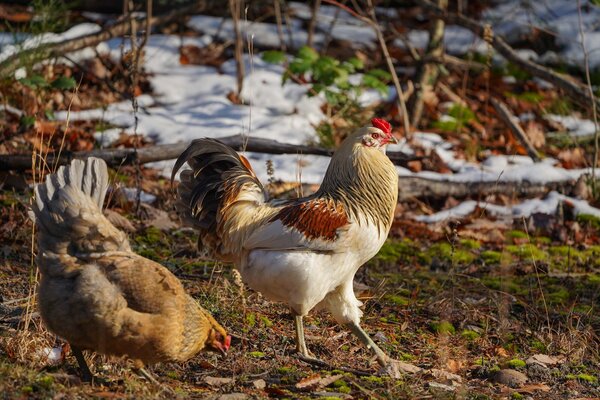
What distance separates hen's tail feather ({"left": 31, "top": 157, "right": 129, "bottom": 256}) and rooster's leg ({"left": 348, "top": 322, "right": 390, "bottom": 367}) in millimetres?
1908

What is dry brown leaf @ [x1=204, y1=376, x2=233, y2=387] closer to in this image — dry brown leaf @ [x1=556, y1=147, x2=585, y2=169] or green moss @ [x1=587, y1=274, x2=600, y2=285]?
green moss @ [x1=587, y1=274, x2=600, y2=285]

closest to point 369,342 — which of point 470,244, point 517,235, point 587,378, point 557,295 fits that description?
point 587,378

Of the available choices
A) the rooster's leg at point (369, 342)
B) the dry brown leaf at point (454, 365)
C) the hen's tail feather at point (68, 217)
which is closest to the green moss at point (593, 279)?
the dry brown leaf at point (454, 365)

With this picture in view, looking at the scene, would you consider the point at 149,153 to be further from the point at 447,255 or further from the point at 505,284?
the point at 505,284

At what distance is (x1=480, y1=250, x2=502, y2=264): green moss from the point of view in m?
7.93

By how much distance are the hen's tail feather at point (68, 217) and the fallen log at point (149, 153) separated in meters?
2.74

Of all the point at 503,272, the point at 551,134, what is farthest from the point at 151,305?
the point at 551,134

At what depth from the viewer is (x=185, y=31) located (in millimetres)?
13000

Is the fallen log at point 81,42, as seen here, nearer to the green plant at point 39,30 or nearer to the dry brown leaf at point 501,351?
the green plant at point 39,30

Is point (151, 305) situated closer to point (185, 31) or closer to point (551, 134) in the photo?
point (551, 134)

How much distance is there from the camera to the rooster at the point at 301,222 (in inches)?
217

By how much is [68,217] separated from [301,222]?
1563mm

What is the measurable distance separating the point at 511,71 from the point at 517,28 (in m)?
1.19

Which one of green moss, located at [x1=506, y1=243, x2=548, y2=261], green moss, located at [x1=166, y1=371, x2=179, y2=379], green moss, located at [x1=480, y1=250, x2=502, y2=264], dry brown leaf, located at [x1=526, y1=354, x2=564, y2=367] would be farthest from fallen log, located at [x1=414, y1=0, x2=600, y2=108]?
green moss, located at [x1=166, y1=371, x2=179, y2=379]
